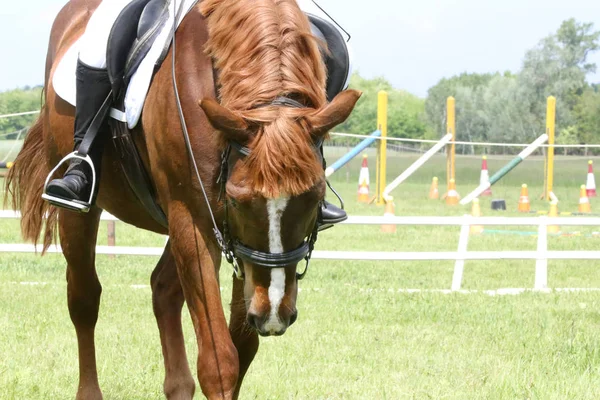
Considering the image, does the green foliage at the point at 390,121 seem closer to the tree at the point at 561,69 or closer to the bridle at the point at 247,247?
the tree at the point at 561,69

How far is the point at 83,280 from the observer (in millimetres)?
5492

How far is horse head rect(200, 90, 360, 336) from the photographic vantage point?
3279mm

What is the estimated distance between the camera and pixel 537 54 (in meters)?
66.6

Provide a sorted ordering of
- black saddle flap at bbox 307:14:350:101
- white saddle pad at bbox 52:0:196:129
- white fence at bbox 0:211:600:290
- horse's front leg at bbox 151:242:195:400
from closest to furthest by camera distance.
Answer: white saddle pad at bbox 52:0:196:129, black saddle flap at bbox 307:14:350:101, horse's front leg at bbox 151:242:195:400, white fence at bbox 0:211:600:290

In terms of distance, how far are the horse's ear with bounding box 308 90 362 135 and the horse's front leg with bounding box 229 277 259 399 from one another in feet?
3.17

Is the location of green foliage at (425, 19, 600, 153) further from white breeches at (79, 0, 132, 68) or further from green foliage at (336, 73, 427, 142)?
white breeches at (79, 0, 132, 68)

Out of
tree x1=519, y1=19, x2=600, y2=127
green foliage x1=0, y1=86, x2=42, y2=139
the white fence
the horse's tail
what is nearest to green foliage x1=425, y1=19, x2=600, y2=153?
tree x1=519, y1=19, x2=600, y2=127

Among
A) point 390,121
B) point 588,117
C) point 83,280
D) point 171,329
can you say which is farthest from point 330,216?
point 390,121

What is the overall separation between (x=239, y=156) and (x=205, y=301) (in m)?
0.72

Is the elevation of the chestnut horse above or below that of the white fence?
above

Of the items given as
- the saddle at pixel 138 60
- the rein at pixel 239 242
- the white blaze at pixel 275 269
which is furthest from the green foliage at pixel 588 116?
the white blaze at pixel 275 269

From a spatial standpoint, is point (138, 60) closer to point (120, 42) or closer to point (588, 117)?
point (120, 42)

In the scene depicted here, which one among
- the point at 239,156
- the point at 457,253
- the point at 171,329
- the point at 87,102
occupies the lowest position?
the point at 457,253

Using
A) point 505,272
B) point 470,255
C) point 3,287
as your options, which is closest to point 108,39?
point 3,287
